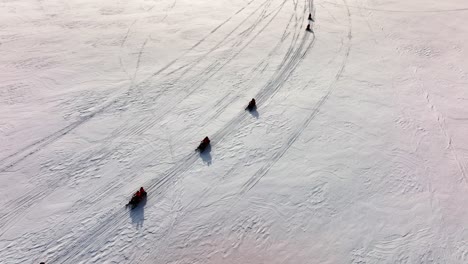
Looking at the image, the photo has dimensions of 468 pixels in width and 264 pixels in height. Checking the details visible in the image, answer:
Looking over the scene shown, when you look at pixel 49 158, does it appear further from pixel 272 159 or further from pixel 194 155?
pixel 272 159

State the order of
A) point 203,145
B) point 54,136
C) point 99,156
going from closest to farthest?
point 99,156 < point 203,145 < point 54,136

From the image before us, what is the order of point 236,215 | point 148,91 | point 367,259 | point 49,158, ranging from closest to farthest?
point 367,259 → point 236,215 → point 49,158 → point 148,91

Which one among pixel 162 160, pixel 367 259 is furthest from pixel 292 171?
pixel 162 160

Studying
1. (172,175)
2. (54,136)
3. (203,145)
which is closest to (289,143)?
(203,145)

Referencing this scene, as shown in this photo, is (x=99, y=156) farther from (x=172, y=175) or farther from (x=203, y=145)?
(x=203, y=145)

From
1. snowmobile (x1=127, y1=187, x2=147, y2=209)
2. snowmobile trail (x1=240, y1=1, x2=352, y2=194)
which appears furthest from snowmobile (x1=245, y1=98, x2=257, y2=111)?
snowmobile (x1=127, y1=187, x2=147, y2=209)

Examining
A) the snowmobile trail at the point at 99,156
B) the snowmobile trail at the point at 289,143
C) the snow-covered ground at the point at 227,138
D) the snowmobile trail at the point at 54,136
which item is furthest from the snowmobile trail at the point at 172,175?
the snowmobile trail at the point at 54,136

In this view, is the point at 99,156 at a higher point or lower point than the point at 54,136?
lower

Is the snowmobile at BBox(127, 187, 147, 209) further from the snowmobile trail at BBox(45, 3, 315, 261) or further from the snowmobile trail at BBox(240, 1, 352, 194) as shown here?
the snowmobile trail at BBox(240, 1, 352, 194)

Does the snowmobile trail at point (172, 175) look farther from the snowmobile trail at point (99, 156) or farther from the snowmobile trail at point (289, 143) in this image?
the snowmobile trail at point (289, 143)
